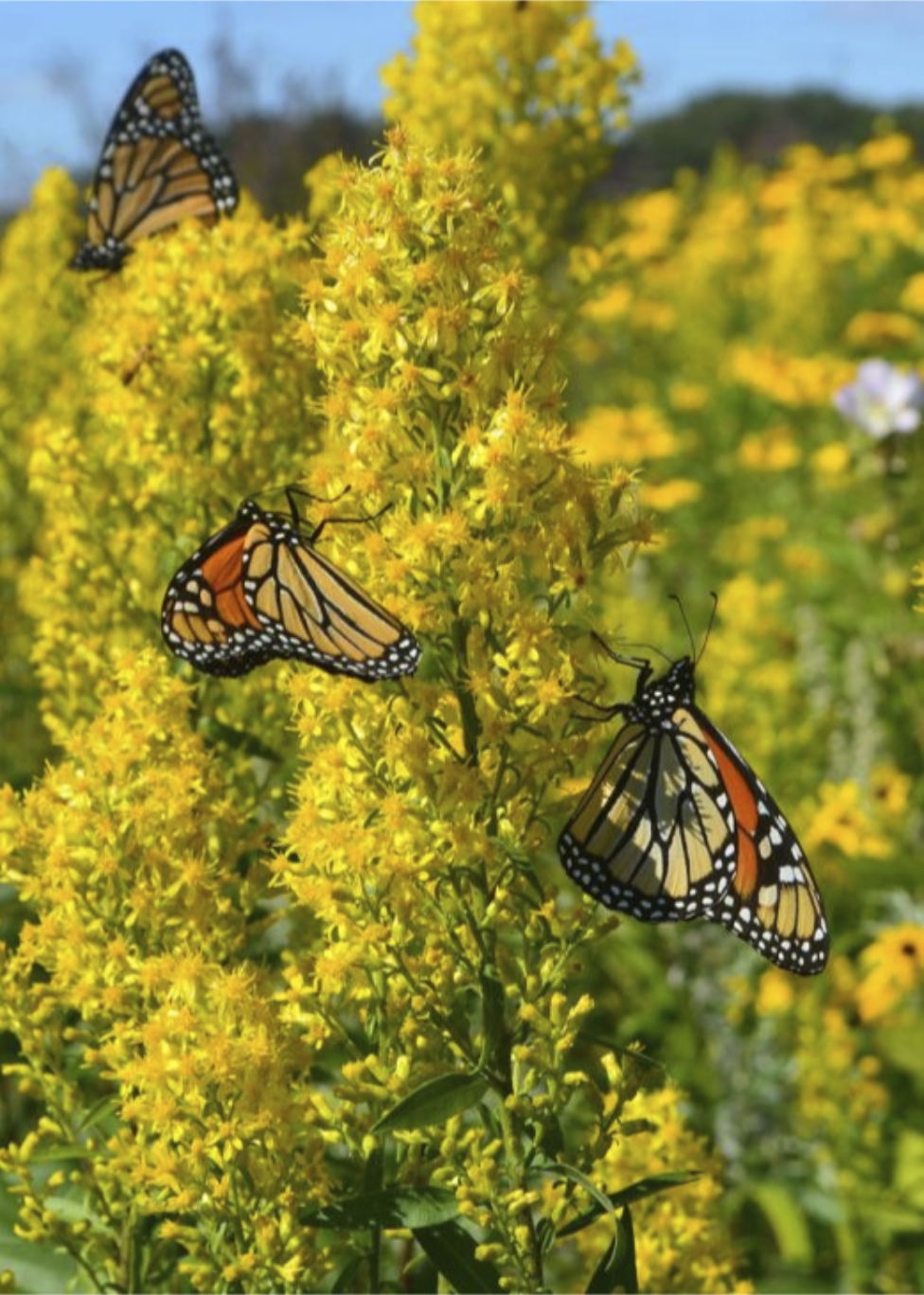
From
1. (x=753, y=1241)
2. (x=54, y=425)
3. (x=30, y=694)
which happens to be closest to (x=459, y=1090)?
(x=54, y=425)

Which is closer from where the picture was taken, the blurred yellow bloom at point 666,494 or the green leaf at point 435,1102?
the green leaf at point 435,1102

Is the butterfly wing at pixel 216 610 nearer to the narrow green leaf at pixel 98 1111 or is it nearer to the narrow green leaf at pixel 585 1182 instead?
the narrow green leaf at pixel 98 1111

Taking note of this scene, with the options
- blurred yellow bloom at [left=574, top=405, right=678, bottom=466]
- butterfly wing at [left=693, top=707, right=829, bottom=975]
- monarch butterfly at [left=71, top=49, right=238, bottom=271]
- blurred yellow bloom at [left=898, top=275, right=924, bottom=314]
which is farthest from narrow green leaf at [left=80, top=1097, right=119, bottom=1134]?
blurred yellow bloom at [left=898, top=275, right=924, bottom=314]

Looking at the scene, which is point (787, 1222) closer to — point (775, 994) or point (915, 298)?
point (775, 994)

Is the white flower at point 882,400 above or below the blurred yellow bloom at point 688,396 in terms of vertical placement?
below

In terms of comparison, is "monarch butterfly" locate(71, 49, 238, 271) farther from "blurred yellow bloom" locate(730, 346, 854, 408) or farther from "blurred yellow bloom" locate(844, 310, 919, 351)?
"blurred yellow bloom" locate(844, 310, 919, 351)

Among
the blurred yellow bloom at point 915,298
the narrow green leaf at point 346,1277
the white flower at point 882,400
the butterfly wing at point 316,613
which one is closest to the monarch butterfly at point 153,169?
the butterfly wing at point 316,613
